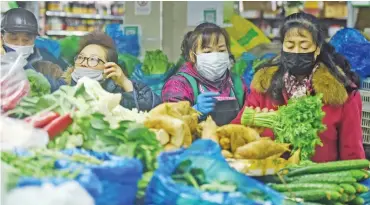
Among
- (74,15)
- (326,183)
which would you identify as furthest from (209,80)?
(74,15)

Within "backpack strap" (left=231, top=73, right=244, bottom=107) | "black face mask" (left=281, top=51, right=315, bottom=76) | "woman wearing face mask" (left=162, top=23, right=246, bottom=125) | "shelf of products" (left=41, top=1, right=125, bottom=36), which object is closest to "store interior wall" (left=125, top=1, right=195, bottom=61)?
"woman wearing face mask" (left=162, top=23, right=246, bottom=125)

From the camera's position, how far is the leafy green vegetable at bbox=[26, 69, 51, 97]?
9.21 feet

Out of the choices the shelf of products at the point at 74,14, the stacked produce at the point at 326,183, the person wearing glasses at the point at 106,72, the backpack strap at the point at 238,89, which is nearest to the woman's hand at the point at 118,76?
the person wearing glasses at the point at 106,72

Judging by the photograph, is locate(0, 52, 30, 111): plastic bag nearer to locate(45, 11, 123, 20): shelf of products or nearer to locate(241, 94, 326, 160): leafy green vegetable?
locate(241, 94, 326, 160): leafy green vegetable

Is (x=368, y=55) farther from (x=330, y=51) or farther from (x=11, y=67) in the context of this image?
(x=11, y=67)

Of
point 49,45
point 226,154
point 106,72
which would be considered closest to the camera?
point 226,154

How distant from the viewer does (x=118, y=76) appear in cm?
324

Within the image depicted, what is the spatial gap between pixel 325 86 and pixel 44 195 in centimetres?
156

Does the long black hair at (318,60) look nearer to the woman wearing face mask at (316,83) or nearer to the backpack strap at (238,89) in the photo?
the woman wearing face mask at (316,83)

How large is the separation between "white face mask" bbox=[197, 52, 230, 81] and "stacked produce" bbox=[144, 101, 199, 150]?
0.36m

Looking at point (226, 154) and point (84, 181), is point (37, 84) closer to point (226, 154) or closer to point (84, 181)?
point (84, 181)

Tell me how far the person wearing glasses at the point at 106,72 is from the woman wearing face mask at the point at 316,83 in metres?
0.56

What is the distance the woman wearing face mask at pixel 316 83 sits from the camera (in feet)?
10.6

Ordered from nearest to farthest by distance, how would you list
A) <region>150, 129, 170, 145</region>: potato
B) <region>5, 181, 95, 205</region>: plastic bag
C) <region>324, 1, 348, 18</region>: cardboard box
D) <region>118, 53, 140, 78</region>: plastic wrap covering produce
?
<region>5, 181, 95, 205</region>: plastic bag → <region>150, 129, 170, 145</region>: potato → <region>118, 53, 140, 78</region>: plastic wrap covering produce → <region>324, 1, 348, 18</region>: cardboard box
